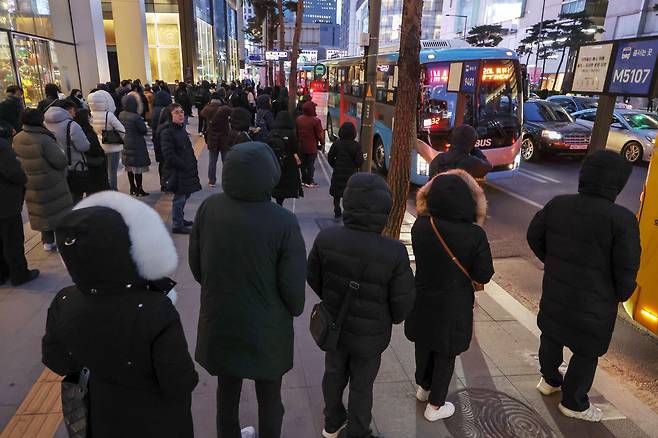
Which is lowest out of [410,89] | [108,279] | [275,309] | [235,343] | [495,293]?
[495,293]

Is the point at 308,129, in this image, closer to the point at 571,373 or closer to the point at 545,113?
the point at 571,373

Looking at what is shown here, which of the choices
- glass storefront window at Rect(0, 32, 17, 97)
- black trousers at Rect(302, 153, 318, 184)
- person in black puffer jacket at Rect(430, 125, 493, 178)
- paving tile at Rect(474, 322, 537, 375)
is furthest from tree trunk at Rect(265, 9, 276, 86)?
paving tile at Rect(474, 322, 537, 375)

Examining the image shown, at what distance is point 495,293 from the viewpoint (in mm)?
5582

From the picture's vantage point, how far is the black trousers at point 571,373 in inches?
127

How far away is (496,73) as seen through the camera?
10.4 meters

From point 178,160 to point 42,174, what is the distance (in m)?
1.68

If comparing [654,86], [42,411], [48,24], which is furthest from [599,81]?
[48,24]

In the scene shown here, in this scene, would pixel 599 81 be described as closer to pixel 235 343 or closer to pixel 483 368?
pixel 483 368

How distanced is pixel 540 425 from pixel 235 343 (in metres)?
2.34

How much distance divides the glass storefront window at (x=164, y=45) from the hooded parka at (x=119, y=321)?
34297mm

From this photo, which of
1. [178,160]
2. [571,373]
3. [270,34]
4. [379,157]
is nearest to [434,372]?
[571,373]

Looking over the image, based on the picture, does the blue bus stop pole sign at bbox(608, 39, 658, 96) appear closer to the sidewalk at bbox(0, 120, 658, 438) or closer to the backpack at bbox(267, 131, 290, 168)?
the sidewalk at bbox(0, 120, 658, 438)

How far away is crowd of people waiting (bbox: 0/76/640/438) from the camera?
1735mm

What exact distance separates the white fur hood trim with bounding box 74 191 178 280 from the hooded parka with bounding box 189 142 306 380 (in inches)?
21.3
